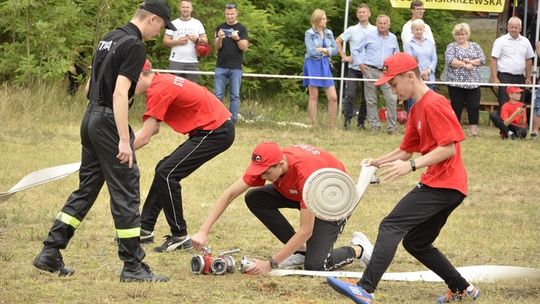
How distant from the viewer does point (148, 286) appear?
7.41m

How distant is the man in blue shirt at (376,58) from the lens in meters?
17.4

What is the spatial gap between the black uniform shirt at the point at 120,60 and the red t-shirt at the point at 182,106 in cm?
123

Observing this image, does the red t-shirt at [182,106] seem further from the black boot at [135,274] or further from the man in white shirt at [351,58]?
the man in white shirt at [351,58]

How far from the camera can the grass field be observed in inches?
295

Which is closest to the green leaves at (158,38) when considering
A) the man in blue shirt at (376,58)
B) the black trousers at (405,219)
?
the man in blue shirt at (376,58)

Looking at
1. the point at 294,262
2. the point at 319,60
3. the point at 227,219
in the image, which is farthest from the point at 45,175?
the point at 319,60

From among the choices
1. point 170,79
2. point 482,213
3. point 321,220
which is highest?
point 170,79

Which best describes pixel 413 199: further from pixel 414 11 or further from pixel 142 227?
pixel 414 11

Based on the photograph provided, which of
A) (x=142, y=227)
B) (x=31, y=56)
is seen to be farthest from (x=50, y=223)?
(x=31, y=56)

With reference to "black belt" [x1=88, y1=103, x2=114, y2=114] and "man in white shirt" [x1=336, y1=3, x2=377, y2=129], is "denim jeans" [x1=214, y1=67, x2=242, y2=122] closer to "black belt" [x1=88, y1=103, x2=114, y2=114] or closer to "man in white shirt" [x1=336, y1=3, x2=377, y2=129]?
"man in white shirt" [x1=336, y1=3, x2=377, y2=129]

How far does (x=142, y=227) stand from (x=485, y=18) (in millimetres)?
17232

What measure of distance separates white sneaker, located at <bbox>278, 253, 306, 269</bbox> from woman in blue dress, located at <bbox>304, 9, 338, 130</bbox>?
882 centimetres

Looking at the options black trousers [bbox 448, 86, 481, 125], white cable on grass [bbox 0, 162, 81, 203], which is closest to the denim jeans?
black trousers [bbox 448, 86, 481, 125]

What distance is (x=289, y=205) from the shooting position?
8586 mm
